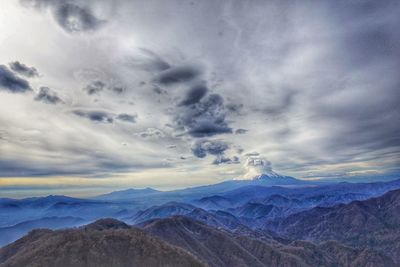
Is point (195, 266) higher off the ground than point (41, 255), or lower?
lower

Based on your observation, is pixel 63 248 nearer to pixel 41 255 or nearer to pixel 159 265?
pixel 41 255

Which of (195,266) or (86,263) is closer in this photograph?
(86,263)

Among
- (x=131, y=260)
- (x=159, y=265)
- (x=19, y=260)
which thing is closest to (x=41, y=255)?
(x=19, y=260)

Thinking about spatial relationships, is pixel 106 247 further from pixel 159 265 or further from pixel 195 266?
pixel 195 266

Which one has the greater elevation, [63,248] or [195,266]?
[63,248]

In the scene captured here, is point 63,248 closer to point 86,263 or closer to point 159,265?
point 86,263

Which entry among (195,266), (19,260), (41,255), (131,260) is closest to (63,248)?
(41,255)

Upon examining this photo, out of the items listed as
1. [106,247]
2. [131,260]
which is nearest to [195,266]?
[131,260]
